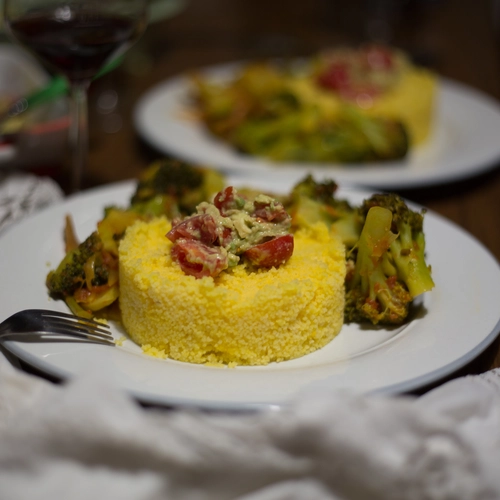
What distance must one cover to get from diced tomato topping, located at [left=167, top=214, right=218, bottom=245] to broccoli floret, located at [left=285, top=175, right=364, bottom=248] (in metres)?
0.41

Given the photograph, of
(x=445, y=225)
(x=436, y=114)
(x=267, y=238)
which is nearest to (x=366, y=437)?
(x=267, y=238)

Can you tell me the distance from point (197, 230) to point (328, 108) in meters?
2.16

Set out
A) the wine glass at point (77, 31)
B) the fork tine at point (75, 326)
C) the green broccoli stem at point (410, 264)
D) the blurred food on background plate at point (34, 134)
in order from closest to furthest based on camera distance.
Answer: the fork tine at point (75, 326)
the green broccoli stem at point (410, 264)
the wine glass at point (77, 31)
the blurred food on background plate at point (34, 134)

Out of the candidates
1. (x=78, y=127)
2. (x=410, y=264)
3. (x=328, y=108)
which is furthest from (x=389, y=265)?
(x=328, y=108)

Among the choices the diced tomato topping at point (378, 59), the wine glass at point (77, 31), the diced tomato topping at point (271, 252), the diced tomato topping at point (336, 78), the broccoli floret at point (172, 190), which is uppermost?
the wine glass at point (77, 31)

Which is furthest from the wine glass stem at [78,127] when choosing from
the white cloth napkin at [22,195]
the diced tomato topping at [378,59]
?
the diced tomato topping at [378,59]

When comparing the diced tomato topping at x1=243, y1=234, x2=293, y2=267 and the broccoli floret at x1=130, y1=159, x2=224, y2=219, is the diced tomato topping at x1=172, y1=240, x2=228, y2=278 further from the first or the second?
the broccoli floret at x1=130, y1=159, x2=224, y2=219

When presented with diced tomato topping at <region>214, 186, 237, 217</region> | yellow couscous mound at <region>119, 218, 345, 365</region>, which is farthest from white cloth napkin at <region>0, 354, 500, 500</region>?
diced tomato topping at <region>214, 186, 237, 217</region>

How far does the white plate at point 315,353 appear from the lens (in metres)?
1.50

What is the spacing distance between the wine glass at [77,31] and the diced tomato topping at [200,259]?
3.53 feet

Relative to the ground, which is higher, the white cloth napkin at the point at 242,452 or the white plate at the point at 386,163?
the white cloth napkin at the point at 242,452

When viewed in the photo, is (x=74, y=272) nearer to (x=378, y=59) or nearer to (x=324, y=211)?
(x=324, y=211)

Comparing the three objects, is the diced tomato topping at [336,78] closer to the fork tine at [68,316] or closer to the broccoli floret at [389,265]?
the broccoli floret at [389,265]

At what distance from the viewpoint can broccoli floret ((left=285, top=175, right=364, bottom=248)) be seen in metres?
2.09
